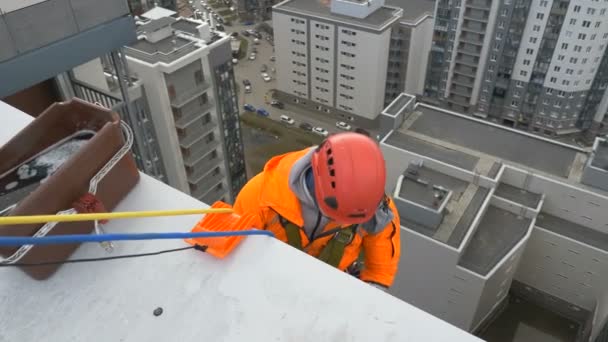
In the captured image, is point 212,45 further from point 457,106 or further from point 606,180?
point 457,106

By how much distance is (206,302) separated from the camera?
3291mm

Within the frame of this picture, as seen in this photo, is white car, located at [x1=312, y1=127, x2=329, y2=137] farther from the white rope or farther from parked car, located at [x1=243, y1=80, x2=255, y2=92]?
the white rope

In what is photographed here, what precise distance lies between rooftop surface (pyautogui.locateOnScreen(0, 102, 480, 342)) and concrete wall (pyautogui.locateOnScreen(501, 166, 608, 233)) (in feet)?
70.4

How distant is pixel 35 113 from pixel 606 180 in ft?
73.8

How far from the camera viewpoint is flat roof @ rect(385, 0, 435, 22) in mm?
36594

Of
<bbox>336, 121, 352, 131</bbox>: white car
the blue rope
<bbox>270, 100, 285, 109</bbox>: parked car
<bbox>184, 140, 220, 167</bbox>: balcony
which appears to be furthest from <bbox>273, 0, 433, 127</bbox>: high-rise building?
the blue rope

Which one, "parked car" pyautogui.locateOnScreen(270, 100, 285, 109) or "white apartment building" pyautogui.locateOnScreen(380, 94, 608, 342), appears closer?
"white apartment building" pyautogui.locateOnScreen(380, 94, 608, 342)

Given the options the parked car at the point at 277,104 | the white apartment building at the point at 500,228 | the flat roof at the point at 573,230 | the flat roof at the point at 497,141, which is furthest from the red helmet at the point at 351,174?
the parked car at the point at 277,104

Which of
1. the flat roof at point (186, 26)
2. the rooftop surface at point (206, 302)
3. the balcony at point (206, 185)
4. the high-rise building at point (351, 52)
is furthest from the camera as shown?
the high-rise building at point (351, 52)

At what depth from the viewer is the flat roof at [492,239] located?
20.0m

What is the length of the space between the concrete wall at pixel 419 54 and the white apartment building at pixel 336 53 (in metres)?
2.13

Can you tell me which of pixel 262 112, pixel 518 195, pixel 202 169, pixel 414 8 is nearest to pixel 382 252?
pixel 202 169

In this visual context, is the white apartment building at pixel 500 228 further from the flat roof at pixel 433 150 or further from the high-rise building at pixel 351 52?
the high-rise building at pixel 351 52

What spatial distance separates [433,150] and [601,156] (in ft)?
24.5
